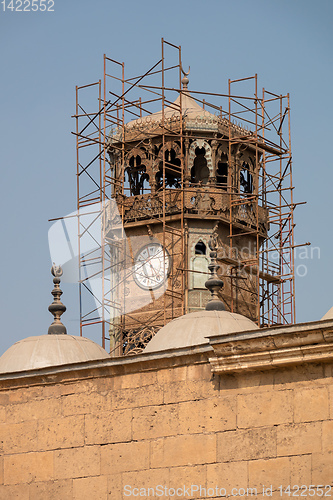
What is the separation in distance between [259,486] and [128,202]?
18.6 m

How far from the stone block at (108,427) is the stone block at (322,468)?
7.42ft

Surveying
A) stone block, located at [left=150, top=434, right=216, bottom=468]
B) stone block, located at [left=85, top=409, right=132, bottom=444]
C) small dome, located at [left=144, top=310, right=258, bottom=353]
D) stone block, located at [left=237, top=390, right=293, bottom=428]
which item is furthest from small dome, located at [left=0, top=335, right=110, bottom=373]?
stone block, located at [left=237, top=390, right=293, bottom=428]

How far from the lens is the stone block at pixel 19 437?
13.0 m

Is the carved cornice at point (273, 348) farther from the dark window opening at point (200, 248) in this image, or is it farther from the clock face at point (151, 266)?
the dark window opening at point (200, 248)

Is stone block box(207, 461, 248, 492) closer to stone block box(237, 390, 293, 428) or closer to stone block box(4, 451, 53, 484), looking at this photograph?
stone block box(237, 390, 293, 428)

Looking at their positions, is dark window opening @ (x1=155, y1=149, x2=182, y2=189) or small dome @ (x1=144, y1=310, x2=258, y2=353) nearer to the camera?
small dome @ (x1=144, y1=310, x2=258, y2=353)

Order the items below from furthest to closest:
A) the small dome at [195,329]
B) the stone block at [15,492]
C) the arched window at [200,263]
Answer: the arched window at [200,263], the small dome at [195,329], the stone block at [15,492]

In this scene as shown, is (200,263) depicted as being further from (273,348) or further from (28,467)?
(273,348)

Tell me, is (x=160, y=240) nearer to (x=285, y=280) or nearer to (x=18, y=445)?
(x=285, y=280)

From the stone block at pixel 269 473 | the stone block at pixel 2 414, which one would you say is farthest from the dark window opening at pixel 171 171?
the stone block at pixel 269 473

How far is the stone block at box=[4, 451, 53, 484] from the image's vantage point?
12.8 m

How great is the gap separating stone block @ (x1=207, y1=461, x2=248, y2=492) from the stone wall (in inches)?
0.5

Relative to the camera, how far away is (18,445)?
1307cm

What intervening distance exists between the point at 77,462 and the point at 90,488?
0.34 m
